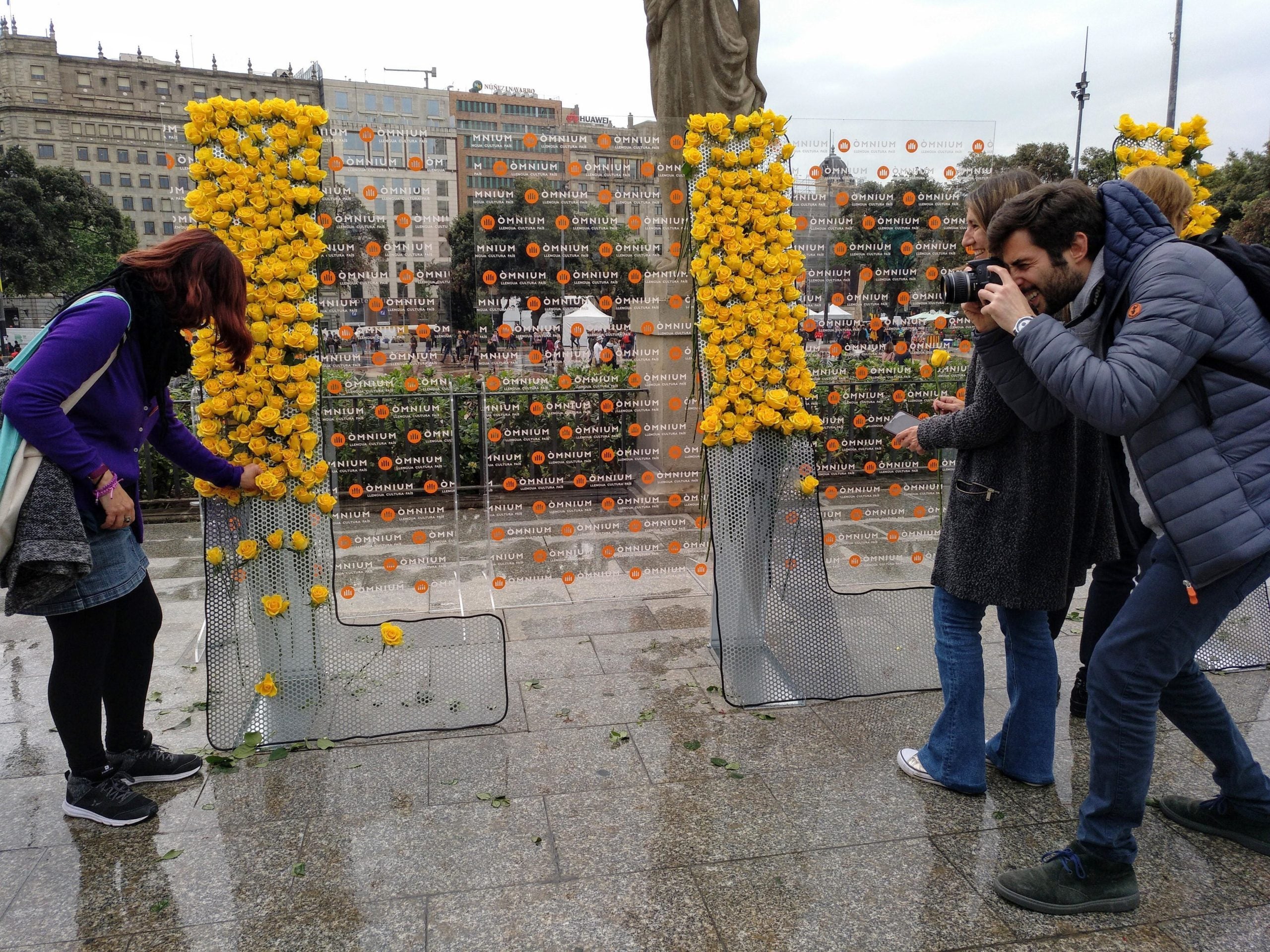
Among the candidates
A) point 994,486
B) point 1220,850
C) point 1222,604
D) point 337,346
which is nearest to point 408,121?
point 337,346

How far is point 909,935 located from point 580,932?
84cm

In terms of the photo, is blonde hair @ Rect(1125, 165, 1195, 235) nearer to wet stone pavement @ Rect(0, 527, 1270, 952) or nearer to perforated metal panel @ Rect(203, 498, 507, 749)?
wet stone pavement @ Rect(0, 527, 1270, 952)

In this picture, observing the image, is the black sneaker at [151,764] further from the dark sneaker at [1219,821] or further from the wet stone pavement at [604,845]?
the dark sneaker at [1219,821]

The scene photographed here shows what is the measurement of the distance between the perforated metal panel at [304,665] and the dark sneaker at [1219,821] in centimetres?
240

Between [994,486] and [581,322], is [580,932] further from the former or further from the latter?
[581,322]

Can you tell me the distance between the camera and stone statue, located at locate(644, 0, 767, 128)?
5.62 m

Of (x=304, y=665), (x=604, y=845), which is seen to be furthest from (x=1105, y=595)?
(x=304, y=665)

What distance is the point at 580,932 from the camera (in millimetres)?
2135

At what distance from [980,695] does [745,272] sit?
6.05 ft

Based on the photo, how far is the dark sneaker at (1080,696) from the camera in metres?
3.37

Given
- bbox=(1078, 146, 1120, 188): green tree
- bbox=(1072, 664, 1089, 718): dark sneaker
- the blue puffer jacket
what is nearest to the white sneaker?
bbox=(1072, 664, 1089, 718): dark sneaker

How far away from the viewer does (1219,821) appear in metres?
2.55

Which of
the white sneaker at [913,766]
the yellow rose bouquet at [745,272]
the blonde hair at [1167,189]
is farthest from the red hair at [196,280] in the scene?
the blonde hair at [1167,189]

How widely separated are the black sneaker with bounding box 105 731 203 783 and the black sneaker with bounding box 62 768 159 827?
14 centimetres
